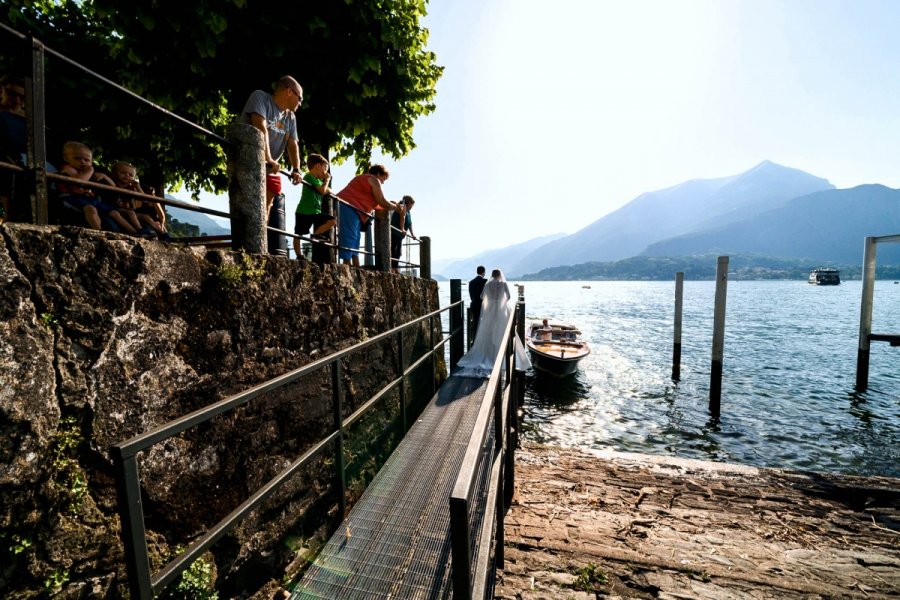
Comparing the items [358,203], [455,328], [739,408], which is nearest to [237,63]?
[358,203]

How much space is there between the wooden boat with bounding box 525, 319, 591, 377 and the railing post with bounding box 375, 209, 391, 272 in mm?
9231

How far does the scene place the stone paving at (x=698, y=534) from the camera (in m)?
2.93

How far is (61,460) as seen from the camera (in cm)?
174

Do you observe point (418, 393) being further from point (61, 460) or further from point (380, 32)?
point (380, 32)

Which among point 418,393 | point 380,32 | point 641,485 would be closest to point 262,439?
point 418,393

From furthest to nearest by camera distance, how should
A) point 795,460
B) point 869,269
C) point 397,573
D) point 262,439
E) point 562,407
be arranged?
point 562,407 → point 869,269 → point 795,460 → point 262,439 → point 397,573

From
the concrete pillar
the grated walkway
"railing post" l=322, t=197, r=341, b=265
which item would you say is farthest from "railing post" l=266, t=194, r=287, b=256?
the grated walkway

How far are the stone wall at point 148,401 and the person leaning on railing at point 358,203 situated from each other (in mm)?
1906

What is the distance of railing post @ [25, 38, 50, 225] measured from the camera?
176 cm

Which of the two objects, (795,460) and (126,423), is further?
(795,460)

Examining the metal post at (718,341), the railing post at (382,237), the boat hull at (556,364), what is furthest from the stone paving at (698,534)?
the boat hull at (556,364)

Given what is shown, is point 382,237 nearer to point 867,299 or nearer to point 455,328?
point 455,328

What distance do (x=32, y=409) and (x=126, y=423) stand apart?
40 cm

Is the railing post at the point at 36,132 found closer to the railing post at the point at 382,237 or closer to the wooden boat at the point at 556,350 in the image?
the railing post at the point at 382,237
